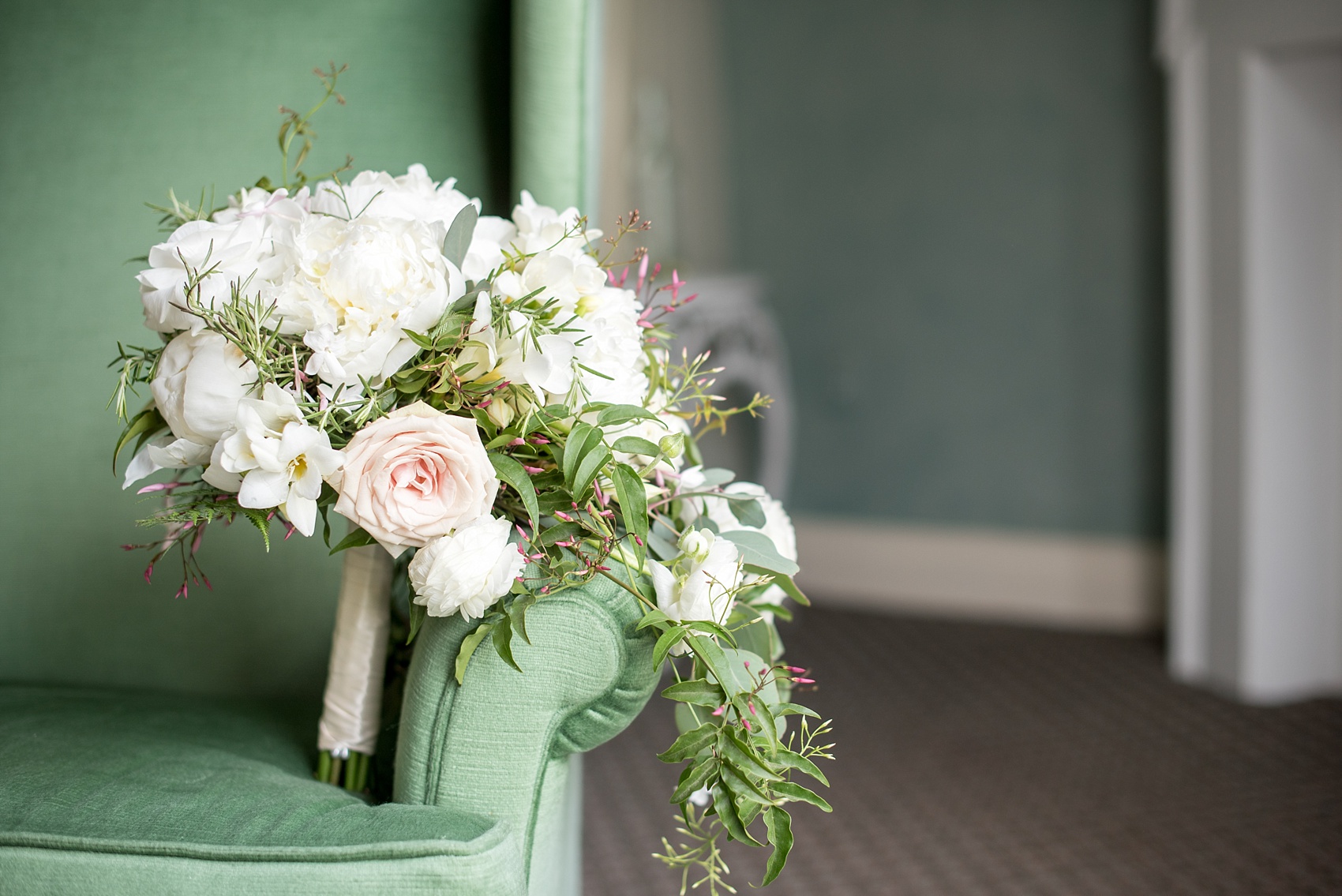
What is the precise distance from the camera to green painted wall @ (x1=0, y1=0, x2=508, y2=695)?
44.2 inches

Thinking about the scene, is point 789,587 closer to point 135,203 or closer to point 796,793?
point 796,793

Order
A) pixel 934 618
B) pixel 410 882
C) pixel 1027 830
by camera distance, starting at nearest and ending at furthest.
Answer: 1. pixel 410 882
2. pixel 1027 830
3. pixel 934 618

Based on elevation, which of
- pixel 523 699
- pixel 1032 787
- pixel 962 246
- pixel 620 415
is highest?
pixel 962 246

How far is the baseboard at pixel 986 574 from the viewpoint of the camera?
2.58m

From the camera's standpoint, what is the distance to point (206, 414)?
66cm

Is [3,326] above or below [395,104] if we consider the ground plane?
below

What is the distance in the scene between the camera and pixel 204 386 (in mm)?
658

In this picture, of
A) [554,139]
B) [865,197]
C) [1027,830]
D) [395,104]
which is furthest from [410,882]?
[865,197]

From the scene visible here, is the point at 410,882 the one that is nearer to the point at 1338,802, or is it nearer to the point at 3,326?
the point at 3,326

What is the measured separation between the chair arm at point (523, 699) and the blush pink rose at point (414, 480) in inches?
4.4

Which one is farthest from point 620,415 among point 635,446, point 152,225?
point 152,225

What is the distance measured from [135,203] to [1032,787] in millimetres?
1629

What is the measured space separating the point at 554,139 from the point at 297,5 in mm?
400

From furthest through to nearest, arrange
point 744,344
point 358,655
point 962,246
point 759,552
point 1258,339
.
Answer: point 962,246 → point 744,344 → point 1258,339 → point 358,655 → point 759,552
